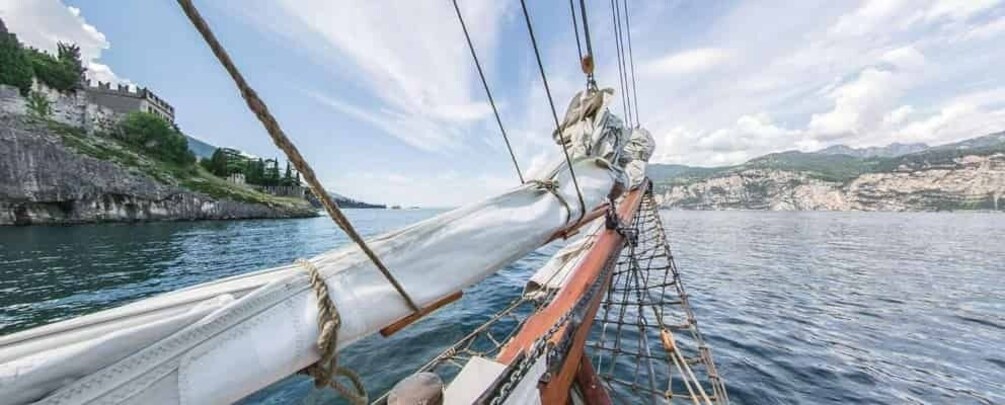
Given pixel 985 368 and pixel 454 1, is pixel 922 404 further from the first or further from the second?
pixel 454 1

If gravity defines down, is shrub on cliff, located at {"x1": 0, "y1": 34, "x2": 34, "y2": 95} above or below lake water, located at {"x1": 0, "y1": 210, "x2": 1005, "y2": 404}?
above

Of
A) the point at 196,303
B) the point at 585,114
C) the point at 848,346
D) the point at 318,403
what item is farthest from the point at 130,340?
the point at 848,346

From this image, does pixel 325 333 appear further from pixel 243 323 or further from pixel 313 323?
pixel 243 323

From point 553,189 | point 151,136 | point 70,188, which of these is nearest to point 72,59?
point 151,136

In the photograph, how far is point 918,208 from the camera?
343ft

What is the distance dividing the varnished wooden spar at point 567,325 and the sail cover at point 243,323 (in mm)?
647

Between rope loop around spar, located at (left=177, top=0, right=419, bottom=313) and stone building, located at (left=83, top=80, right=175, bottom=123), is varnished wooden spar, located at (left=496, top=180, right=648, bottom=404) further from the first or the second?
stone building, located at (left=83, top=80, right=175, bottom=123)

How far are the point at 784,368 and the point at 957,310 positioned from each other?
8.78m

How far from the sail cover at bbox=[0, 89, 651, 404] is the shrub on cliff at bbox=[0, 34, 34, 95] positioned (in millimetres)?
70153

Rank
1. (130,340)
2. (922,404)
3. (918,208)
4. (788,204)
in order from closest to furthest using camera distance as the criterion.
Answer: (130,340), (922,404), (918,208), (788,204)

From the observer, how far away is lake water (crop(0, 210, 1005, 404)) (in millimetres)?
5578

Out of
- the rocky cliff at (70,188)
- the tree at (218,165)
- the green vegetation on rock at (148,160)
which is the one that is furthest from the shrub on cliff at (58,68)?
the rocky cliff at (70,188)

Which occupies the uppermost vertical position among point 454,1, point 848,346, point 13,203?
point 13,203

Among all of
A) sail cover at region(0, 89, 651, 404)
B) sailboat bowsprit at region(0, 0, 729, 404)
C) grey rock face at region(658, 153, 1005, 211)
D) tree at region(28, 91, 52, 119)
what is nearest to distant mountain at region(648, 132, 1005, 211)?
grey rock face at region(658, 153, 1005, 211)
